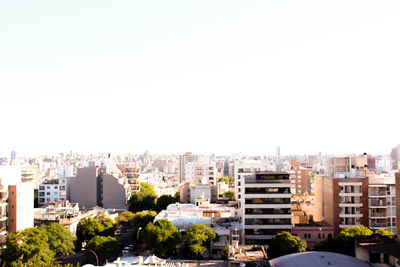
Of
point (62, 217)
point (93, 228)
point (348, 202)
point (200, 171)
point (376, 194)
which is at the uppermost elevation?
point (376, 194)

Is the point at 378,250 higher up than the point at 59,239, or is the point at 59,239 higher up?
the point at 378,250

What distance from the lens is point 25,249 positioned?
3412 cm

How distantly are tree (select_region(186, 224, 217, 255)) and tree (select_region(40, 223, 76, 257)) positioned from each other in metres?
12.1

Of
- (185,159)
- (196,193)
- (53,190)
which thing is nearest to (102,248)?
(196,193)

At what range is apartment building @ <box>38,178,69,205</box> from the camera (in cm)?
7256

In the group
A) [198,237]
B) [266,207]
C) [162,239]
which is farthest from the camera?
[266,207]

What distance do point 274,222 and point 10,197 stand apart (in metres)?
26.4

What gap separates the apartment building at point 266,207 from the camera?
42.4 metres

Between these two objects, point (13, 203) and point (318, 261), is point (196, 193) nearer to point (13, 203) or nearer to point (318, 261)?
point (13, 203)

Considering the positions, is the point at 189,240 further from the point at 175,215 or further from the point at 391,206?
the point at 391,206

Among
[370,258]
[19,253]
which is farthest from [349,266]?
[19,253]

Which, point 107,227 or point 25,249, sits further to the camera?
point 107,227

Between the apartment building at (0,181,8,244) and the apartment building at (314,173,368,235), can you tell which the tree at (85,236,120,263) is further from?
the apartment building at (314,173,368,235)

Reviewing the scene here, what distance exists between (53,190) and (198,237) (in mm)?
42700
